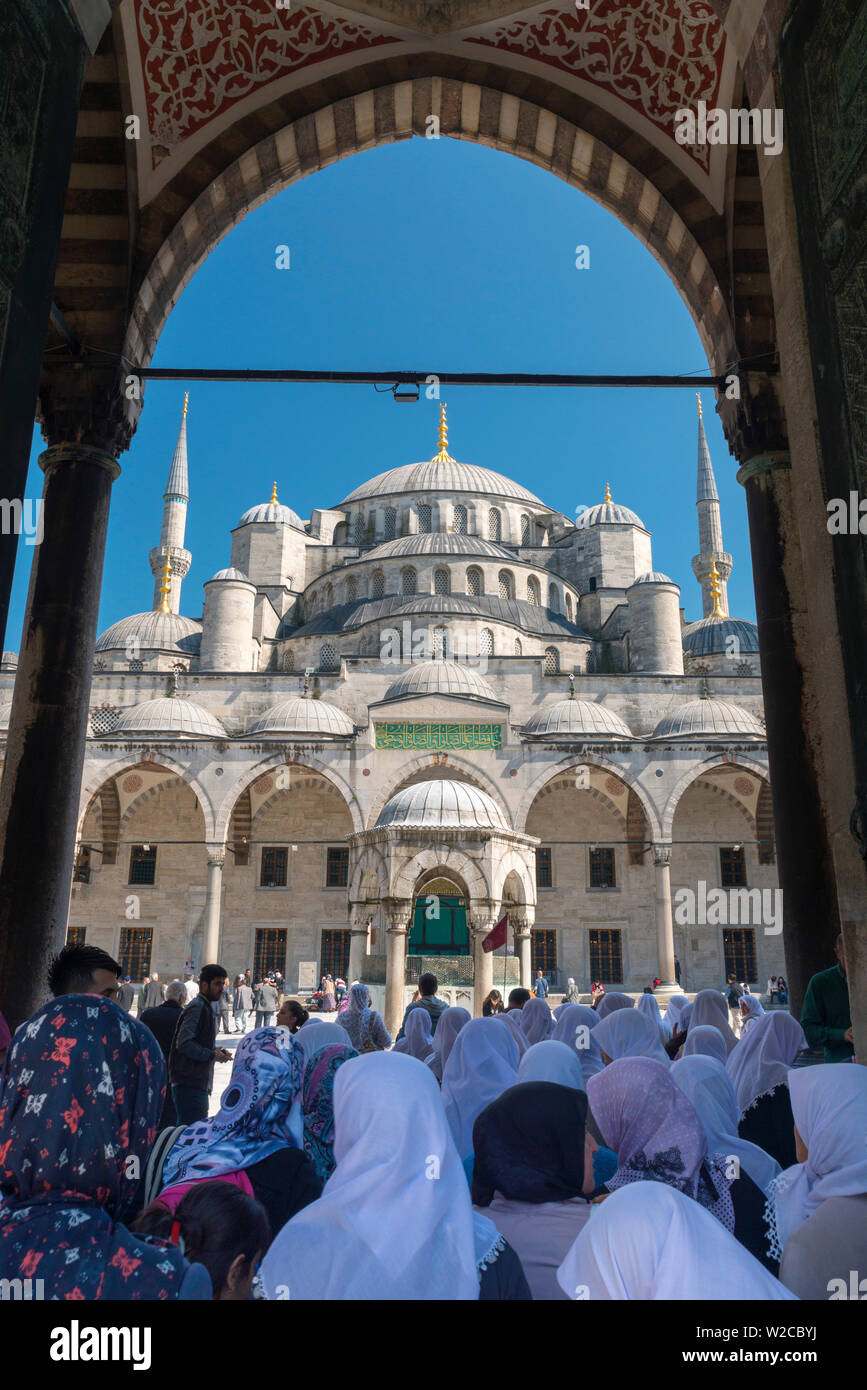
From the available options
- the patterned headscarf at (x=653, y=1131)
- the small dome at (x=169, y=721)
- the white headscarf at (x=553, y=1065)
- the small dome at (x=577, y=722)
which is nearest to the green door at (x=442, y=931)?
the small dome at (x=577, y=722)

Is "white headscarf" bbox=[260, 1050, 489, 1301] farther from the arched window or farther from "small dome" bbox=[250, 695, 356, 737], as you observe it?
the arched window

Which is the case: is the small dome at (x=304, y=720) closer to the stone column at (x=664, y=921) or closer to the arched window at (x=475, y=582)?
the arched window at (x=475, y=582)

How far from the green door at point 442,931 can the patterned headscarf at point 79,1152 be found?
1686cm

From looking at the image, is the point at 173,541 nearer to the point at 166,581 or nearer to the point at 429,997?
the point at 166,581

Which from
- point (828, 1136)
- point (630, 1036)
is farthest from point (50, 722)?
point (828, 1136)

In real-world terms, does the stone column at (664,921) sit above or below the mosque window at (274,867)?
below

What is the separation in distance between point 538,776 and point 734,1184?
19.8 meters

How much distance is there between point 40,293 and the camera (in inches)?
122

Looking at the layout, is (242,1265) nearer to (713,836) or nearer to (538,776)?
(538,776)

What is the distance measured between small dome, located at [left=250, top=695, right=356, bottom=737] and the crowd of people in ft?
65.9

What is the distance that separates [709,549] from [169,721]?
1933cm

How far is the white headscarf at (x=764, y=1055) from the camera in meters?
3.54

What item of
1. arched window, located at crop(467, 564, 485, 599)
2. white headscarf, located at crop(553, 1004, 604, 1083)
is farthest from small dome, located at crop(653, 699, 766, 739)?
white headscarf, located at crop(553, 1004, 604, 1083)

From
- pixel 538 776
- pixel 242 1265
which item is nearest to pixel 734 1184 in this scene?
pixel 242 1265
